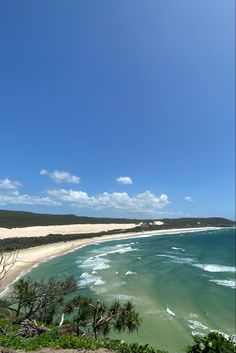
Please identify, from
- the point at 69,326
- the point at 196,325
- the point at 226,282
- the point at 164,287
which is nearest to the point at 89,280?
the point at 164,287

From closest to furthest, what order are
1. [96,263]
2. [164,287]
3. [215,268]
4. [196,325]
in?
[196,325] < [164,287] < [215,268] < [96,263]

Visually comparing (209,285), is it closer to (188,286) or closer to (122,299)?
(188,286)

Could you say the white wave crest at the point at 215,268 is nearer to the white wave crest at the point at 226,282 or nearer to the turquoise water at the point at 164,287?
the turquoise water at the point at 164,287

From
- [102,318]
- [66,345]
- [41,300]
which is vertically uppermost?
[66,345]

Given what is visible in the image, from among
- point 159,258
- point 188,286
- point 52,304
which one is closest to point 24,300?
point 52,304

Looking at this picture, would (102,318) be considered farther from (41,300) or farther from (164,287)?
(164,287)

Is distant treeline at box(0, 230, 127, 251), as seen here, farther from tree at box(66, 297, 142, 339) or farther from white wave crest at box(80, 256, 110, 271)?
tree at box(66, 297, 142, 339)

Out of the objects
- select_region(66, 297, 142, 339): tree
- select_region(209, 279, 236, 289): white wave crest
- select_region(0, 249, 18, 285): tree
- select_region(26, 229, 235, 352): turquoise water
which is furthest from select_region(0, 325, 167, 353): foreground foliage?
select_region(209, 279, 236, 289): white wave crest
